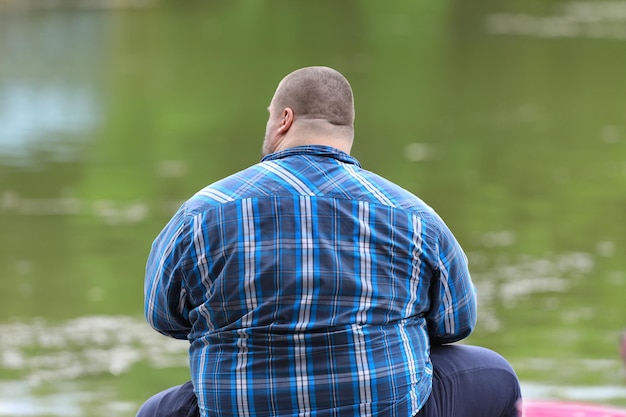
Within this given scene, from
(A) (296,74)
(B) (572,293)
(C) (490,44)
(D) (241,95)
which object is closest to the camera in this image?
(A) (296,74)

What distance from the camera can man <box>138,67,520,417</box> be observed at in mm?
2297

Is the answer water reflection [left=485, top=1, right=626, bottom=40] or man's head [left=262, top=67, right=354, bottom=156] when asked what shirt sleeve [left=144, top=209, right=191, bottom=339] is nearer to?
man's head [left=262, top=67, right=354, bottom=156]

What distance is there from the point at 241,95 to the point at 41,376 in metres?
8.60

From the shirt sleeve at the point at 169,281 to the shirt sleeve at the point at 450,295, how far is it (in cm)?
49

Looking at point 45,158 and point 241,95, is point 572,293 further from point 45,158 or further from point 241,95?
point 241,95

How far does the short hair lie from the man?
60 millimetres

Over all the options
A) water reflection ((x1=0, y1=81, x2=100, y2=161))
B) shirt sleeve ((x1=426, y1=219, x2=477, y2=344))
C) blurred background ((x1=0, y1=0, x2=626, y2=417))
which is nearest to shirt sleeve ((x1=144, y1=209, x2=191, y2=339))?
shirt sleeve ((x1=426, y1=219, x2=477, y2=344))

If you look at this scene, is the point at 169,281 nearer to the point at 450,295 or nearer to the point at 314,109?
the point at 314,109

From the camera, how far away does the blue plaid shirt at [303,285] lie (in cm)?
230

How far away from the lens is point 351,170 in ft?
7.92

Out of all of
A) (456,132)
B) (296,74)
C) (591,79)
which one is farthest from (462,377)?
(591,79)

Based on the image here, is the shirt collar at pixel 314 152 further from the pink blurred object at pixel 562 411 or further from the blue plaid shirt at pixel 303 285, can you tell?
the pink blurred object at pixel 562 411

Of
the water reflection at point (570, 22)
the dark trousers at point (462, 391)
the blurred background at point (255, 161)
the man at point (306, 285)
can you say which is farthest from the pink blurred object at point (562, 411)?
the water reflection at point (570, 22)

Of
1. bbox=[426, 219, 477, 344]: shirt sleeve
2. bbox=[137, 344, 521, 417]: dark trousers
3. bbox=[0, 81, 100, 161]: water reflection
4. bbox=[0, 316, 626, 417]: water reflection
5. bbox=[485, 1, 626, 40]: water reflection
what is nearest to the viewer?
bbox=[426, 219, 477, 344]: shirt sleeve
